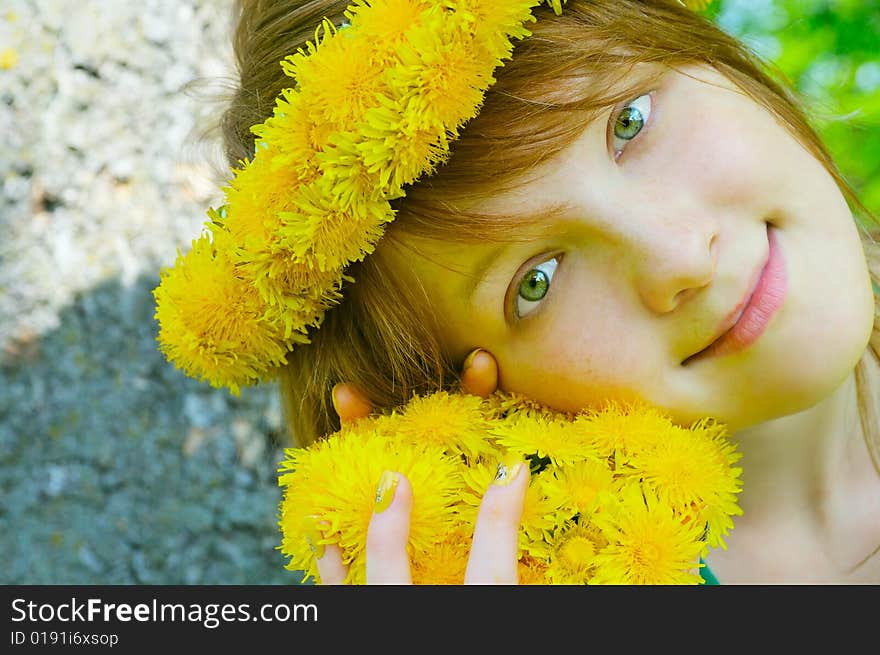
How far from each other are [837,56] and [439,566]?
159 cm

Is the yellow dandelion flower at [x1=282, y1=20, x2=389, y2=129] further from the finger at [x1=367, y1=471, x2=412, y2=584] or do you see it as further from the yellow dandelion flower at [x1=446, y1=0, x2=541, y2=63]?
the finger at [x1=367, y1=471, x2=412, y2=584]

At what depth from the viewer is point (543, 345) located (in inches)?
45.9

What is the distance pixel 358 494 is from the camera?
1065 mm

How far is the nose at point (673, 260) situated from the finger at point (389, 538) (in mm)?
405

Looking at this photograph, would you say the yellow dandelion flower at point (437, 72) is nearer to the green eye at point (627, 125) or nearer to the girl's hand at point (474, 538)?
the green eye at point (627, 125)

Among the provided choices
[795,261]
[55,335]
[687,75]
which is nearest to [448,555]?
[795,261]

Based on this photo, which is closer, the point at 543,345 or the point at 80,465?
the point at 543,345

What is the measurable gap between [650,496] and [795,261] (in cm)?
37

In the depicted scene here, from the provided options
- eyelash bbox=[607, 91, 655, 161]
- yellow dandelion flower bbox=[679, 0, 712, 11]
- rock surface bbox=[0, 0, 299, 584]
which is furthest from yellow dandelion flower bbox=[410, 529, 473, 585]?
rock surface bbox=[0, 0, 299, 584]

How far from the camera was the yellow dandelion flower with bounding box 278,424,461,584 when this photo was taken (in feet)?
3.50

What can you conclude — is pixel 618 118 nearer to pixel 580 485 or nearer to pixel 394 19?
pixel 394 19

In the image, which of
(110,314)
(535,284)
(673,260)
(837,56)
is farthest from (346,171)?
(110,314)

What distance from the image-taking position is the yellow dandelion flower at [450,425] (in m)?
1.18
